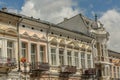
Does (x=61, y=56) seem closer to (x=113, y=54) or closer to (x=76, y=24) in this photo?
(x=76, y=24)

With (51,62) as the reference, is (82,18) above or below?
above

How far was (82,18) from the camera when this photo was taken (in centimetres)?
5447

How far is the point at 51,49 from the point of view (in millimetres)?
41406

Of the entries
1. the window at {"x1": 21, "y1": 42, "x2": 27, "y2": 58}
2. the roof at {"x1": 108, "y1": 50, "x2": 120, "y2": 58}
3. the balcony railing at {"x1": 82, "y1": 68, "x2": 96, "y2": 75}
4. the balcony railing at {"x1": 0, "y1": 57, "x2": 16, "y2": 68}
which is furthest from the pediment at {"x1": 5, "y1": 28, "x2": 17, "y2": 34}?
the roof at {"x1": 108, "y1": 50, "x2": 120, "y2": 58}

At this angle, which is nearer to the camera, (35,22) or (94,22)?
(35,22)

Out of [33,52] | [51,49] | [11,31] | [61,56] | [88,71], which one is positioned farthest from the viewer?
[88,71]

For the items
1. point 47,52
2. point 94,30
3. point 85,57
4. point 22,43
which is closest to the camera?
point 22,43

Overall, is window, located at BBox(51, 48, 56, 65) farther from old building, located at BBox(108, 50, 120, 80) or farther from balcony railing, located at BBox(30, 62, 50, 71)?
old building, located at BBox(108, 50, 120, 80)

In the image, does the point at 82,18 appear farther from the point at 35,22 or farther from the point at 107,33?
the point at 35,22

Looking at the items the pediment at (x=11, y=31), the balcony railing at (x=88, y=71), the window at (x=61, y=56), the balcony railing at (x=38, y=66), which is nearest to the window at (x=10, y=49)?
the pediment at (x=11, y=31)

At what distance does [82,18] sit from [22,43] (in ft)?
64.6

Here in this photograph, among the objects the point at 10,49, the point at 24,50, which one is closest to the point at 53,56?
the point at 24,50

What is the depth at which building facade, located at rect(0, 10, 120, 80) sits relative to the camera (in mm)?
34219

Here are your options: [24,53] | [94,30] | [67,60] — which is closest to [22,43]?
[24,53]
